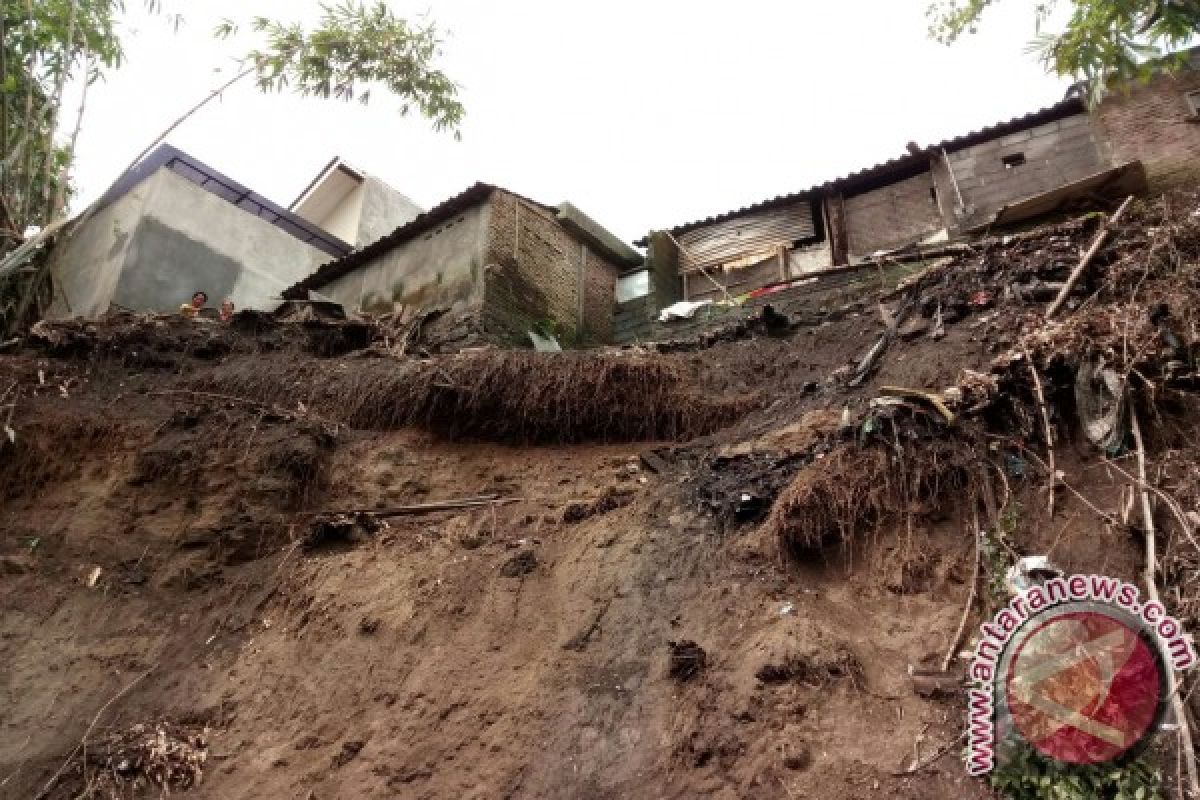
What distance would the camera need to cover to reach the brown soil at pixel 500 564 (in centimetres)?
425

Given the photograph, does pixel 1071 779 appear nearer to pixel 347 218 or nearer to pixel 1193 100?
pixel 1193 100

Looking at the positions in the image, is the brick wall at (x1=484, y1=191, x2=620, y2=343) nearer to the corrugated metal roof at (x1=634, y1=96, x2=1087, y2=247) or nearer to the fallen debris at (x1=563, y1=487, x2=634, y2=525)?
the corrugated metal roof at (x1=634, y1=96, x2=1087, y2=247)

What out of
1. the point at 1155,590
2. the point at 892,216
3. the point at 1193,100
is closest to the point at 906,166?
the point at 892,216

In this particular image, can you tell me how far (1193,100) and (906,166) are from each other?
12.6 feet

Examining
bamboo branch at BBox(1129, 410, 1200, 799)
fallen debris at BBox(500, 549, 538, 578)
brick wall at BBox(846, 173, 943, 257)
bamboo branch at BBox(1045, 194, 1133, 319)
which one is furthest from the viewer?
brick wall at BBox(846, 173, 943, 257)

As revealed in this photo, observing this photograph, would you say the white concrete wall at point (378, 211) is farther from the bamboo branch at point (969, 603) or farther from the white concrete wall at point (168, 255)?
the bamboo branch at point (969, 603)

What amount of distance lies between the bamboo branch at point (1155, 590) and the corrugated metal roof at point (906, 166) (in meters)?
8.96

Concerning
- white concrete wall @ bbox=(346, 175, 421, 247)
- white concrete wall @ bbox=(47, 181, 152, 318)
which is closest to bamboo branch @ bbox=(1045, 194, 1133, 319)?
white concrete wall @ bbox=(47, 181, 152, 318)

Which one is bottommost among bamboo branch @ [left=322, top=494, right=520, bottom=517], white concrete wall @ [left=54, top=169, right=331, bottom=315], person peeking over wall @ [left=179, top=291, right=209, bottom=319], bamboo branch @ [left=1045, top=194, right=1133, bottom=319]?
bamboo branch @ [left=322, top=494, right=520, bottom=517]

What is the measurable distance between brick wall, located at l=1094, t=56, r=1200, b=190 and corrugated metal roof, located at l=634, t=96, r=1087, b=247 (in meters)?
0.52

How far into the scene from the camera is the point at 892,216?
12602 mm

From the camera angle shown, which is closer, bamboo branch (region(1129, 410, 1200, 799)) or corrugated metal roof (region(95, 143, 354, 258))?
bamboo branch (region(1129, 410, 1200, 799))

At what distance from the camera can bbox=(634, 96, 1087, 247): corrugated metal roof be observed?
1166 cm

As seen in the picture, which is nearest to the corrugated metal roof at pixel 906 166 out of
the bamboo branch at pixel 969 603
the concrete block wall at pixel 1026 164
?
the concrete block wall at pixel 1026 164
